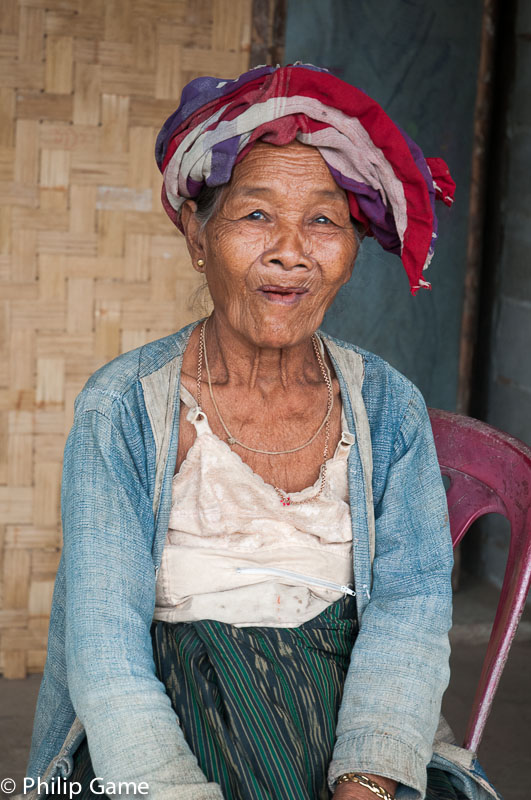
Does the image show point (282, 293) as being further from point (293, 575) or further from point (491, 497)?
point (491, 497)

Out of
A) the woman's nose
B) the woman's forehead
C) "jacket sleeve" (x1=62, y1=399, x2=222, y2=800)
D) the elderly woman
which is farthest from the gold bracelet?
the woman's forehead

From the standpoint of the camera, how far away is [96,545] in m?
1.59

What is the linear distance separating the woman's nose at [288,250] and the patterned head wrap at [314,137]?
0.45 ft

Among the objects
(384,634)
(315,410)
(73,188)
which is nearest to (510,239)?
(73,188)

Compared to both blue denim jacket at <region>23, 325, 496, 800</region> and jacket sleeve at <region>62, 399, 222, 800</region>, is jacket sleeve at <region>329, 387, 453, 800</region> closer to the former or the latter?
blue denim jacket at <region>23, 325, 496, 800</region>

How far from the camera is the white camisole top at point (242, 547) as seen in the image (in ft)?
5.67

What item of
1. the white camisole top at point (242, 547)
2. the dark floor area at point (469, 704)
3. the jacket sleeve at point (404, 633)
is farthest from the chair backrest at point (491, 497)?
the dark floor area at point (469, 704)

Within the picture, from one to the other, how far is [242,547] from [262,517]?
2.8 inches

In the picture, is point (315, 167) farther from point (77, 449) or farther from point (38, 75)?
point (38, 75)

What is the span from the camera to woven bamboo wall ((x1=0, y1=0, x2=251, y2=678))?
2.99 m

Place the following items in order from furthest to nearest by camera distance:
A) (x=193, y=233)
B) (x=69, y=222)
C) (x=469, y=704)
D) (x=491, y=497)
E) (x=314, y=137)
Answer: (x=469, y=704) < (x=69, y=222) < (x=491, y=497) < (x=193, y=233) < (x=314, y=137)

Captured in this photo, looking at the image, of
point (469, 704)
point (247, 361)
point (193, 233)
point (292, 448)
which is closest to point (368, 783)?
point (292, 448)
